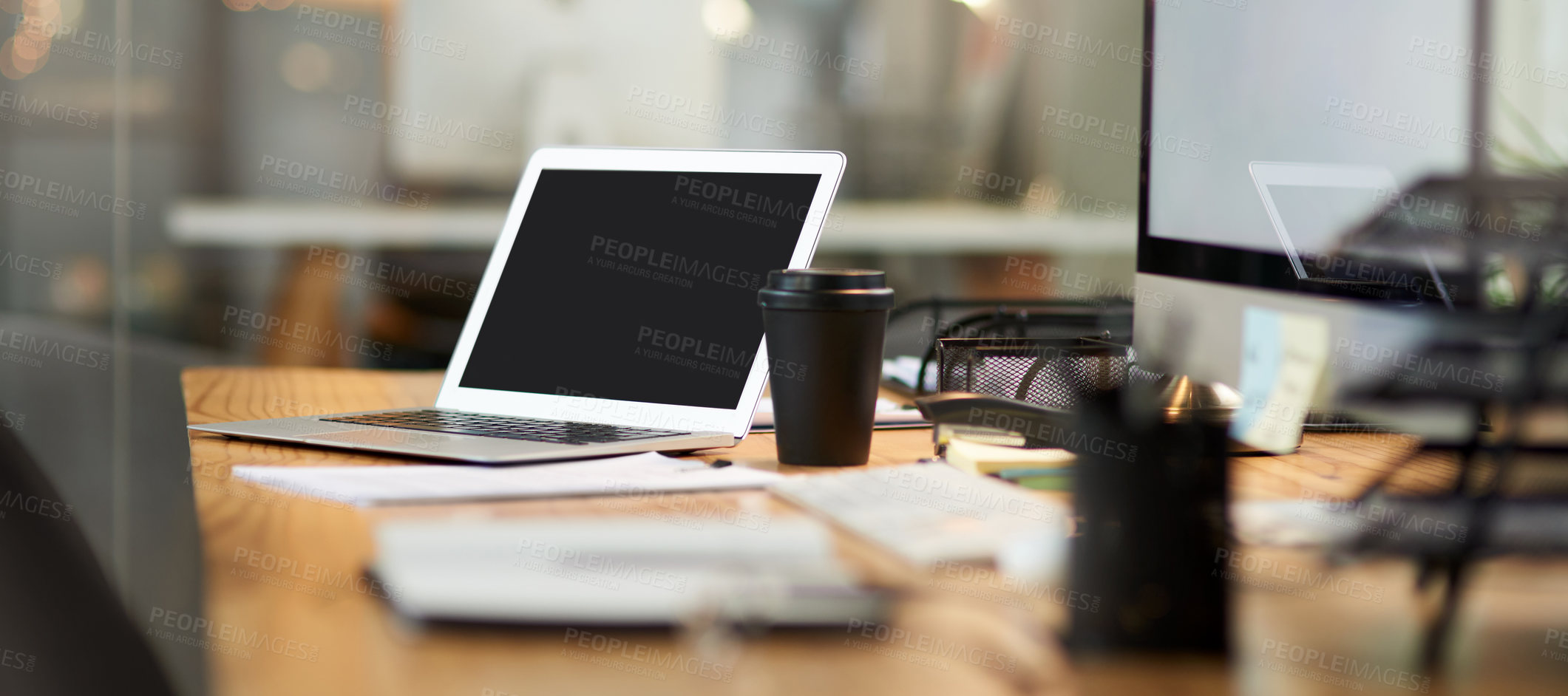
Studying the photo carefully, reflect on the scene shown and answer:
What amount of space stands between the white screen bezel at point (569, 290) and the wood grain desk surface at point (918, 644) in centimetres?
37

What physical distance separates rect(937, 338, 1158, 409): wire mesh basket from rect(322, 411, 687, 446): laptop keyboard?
22 cm

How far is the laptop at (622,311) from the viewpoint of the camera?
913 mm

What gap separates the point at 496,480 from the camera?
726mm

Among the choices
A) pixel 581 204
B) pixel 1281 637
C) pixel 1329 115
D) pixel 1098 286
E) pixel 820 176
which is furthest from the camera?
pixel 1098 286

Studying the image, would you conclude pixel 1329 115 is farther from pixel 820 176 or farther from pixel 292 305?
pixel 292 305

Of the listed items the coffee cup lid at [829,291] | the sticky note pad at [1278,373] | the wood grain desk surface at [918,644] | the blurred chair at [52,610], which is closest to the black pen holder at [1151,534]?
the wood grain desk surface at [918,644]

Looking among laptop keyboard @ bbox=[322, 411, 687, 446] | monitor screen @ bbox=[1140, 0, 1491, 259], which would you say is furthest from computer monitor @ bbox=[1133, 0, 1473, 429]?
laptop keyboard @ bbox=[322, 411, 687, 446]

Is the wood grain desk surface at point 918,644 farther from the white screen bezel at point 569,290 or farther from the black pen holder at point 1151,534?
the white screen bezel at point 569,290

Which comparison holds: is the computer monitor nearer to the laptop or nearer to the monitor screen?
the monitor screen

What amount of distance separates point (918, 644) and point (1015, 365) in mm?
561

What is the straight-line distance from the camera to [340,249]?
10.6ft

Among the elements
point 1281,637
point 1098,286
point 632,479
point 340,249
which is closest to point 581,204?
point 632,479

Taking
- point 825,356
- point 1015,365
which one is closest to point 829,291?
point 825,356

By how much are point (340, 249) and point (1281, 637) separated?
10.3ft
